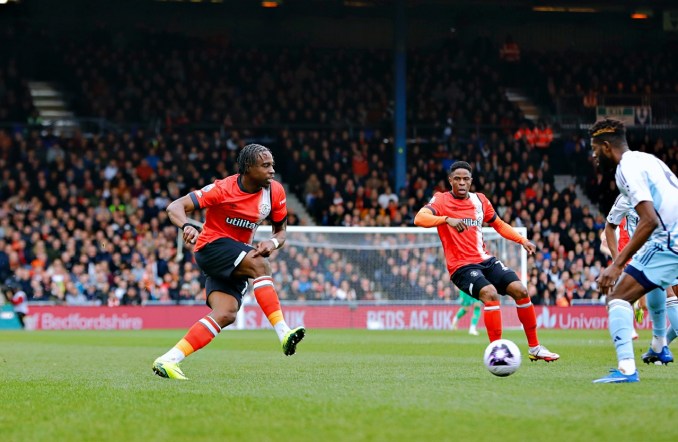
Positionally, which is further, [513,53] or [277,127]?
[513,53]

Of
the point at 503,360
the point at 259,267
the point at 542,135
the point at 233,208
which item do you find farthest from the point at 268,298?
the point at 542,135

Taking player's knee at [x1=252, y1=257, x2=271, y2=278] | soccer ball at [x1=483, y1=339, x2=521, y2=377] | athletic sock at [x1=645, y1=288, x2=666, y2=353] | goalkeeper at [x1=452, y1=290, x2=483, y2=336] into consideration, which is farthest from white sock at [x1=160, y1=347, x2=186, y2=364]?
goalkeeper at [x1=452, y1=290, x2=483, y2=336]

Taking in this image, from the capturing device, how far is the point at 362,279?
30.6 metres

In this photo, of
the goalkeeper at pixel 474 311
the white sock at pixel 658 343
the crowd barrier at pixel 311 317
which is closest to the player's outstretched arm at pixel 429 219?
the white sock at pixel 658 343

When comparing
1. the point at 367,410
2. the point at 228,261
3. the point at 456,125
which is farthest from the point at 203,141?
the point at 367,410

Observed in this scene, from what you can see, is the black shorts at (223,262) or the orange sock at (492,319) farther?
the orange sock at (492,319)

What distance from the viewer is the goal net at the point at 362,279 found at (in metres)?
30.2

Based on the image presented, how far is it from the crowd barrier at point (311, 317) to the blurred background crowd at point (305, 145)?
411mm

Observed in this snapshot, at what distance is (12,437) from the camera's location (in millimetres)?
6289

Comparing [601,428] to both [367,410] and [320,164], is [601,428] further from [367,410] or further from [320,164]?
[320,164]

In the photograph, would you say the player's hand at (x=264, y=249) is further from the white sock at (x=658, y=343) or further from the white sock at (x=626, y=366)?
the white sock at (x=658, y=343)

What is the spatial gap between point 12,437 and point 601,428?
3320 mm

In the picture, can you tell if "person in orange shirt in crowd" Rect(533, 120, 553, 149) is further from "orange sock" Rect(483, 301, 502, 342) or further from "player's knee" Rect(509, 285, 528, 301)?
"orange sock" Rect(483, 301, 502, 342)

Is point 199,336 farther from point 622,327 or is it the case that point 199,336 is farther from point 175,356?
point 622,327
